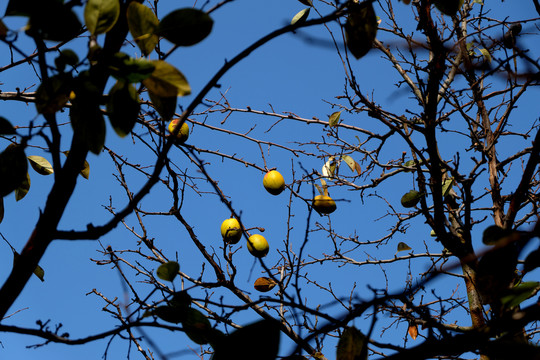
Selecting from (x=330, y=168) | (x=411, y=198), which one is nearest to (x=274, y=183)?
(x=330, y=168)

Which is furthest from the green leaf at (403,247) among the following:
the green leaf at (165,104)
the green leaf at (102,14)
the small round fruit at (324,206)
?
the green leaf at (102,14)

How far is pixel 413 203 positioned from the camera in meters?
1.74

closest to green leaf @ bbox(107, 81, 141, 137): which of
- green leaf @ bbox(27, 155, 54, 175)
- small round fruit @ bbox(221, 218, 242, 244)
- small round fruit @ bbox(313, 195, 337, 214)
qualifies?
green leaf @ bbox(27, 155, 54, 175)

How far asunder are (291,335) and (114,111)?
1304 millimetres

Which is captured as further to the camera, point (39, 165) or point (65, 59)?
point (39, 165)

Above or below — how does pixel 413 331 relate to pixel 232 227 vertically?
below

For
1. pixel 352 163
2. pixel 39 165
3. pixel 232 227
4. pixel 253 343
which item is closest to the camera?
pixel 253 343

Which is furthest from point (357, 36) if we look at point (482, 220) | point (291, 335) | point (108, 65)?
point (482, 220)

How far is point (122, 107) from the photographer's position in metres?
0.68

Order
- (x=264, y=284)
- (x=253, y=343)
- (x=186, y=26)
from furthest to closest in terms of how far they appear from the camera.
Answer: (x=264, y=284), (x=186, y=26), (x=253, y=343)

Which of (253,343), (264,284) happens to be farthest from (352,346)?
(264,284)

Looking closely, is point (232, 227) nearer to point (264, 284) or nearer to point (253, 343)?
point (264, 284)

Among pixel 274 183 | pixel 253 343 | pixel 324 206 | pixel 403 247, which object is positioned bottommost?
pixel 253 343

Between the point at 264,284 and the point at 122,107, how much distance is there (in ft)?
4.67
